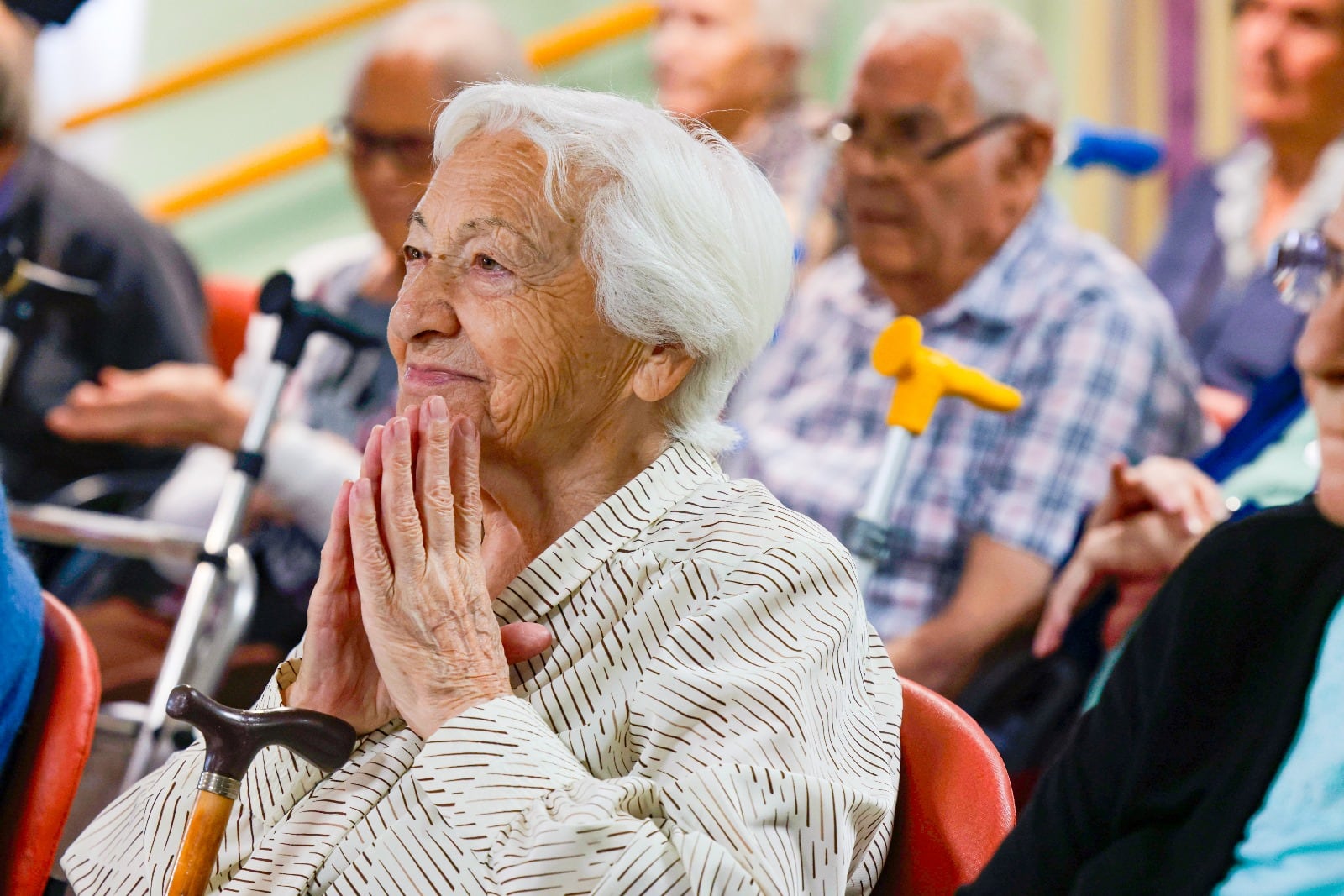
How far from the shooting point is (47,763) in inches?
54.2

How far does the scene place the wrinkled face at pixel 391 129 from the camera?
2.72m

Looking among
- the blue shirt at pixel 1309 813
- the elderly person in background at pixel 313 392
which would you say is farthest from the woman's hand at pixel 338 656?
the elderly person in background at pixel 313 392

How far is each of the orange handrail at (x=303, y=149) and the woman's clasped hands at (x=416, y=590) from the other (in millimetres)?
3052

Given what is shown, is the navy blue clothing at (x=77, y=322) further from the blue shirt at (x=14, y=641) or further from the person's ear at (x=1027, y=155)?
the person's ear at (x=1027, y=155)

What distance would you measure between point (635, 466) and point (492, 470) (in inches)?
5.0

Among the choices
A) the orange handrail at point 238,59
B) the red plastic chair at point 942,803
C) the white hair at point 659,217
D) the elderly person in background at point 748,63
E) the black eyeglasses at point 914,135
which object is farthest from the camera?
the orange handrail at point 238,59

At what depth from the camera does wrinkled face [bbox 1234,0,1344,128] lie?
114 inches

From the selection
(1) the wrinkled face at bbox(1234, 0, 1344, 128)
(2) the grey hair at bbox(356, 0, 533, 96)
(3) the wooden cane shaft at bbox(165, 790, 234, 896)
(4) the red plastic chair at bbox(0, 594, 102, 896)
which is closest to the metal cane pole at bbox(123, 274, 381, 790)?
(4) the red plastic chair at bbox(0, 594, 102, 896)

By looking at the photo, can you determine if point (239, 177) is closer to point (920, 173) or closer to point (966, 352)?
point (920, 173)

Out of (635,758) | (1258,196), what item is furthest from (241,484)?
(1258,196)

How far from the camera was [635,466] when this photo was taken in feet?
4.53

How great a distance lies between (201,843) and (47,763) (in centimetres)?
28

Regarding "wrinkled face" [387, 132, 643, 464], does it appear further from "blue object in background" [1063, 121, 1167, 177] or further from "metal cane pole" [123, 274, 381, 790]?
"blue object in background" [1063, 121, 1167, 177]

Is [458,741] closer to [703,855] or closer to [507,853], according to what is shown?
[507,853]
